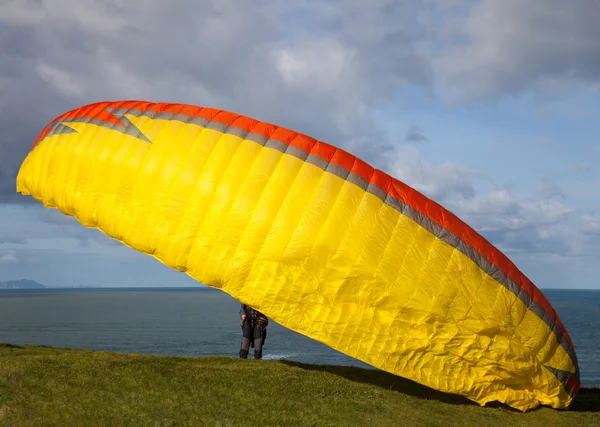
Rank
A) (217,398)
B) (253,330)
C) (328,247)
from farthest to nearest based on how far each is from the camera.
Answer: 1. (253,330)
2. (217,398)
3. (328,247)

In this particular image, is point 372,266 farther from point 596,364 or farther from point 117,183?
point 596,364

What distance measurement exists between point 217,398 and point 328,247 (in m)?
3.46

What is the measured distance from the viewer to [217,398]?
37.4ft

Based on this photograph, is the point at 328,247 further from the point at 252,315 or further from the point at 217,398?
the point at 252,315

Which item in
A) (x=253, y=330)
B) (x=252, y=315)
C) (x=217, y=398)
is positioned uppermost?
(x=252, y=315)

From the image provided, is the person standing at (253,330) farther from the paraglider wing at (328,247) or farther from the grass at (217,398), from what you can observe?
the paraglider wing at (328,247)

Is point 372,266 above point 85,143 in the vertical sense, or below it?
below

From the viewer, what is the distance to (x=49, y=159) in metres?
12.8

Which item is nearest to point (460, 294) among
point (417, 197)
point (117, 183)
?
point (417, 197)

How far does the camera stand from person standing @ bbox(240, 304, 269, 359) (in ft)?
52.3

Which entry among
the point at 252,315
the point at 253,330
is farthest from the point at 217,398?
the point at 253,330

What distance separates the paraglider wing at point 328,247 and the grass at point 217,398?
0.85m

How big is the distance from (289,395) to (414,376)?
2.39 metres

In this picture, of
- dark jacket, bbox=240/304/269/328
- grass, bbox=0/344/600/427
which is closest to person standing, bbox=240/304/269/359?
dark jacket, bbox=240/304/269/328
